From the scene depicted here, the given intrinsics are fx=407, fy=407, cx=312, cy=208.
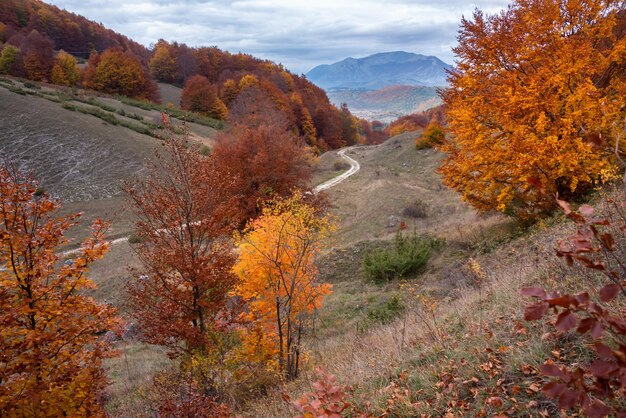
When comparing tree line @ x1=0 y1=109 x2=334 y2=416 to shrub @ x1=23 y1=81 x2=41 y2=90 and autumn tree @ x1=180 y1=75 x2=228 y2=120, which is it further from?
autumn tree @ x1=180 y1=75 x2=228 y2=120

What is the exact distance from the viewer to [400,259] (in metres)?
16.5

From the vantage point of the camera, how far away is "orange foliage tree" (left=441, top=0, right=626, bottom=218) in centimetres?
1123

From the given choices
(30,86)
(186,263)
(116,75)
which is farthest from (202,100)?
(186,263)

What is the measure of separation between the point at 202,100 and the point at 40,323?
72.8 metres

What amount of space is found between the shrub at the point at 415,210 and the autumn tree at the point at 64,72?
66.6 meters

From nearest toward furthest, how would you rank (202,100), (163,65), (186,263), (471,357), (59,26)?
(471,357), (186,263), (202,100), (163,65), (59,26)

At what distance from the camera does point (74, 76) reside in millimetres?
70812

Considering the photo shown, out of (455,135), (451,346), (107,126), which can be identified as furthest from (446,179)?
(107,126)

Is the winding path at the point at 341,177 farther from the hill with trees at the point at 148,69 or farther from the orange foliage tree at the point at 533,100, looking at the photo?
the orange foliage tree at the point at 533,100

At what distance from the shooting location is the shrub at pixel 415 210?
28203 mm

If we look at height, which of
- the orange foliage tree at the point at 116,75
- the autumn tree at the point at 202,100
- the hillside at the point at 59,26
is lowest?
the autumn tree at the point at 202,100

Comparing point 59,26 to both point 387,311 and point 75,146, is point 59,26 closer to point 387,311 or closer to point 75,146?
point 75,146

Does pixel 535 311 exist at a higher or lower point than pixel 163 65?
lower

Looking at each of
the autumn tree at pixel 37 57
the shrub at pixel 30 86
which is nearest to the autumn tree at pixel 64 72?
the autumn tree at pixel 37 57
